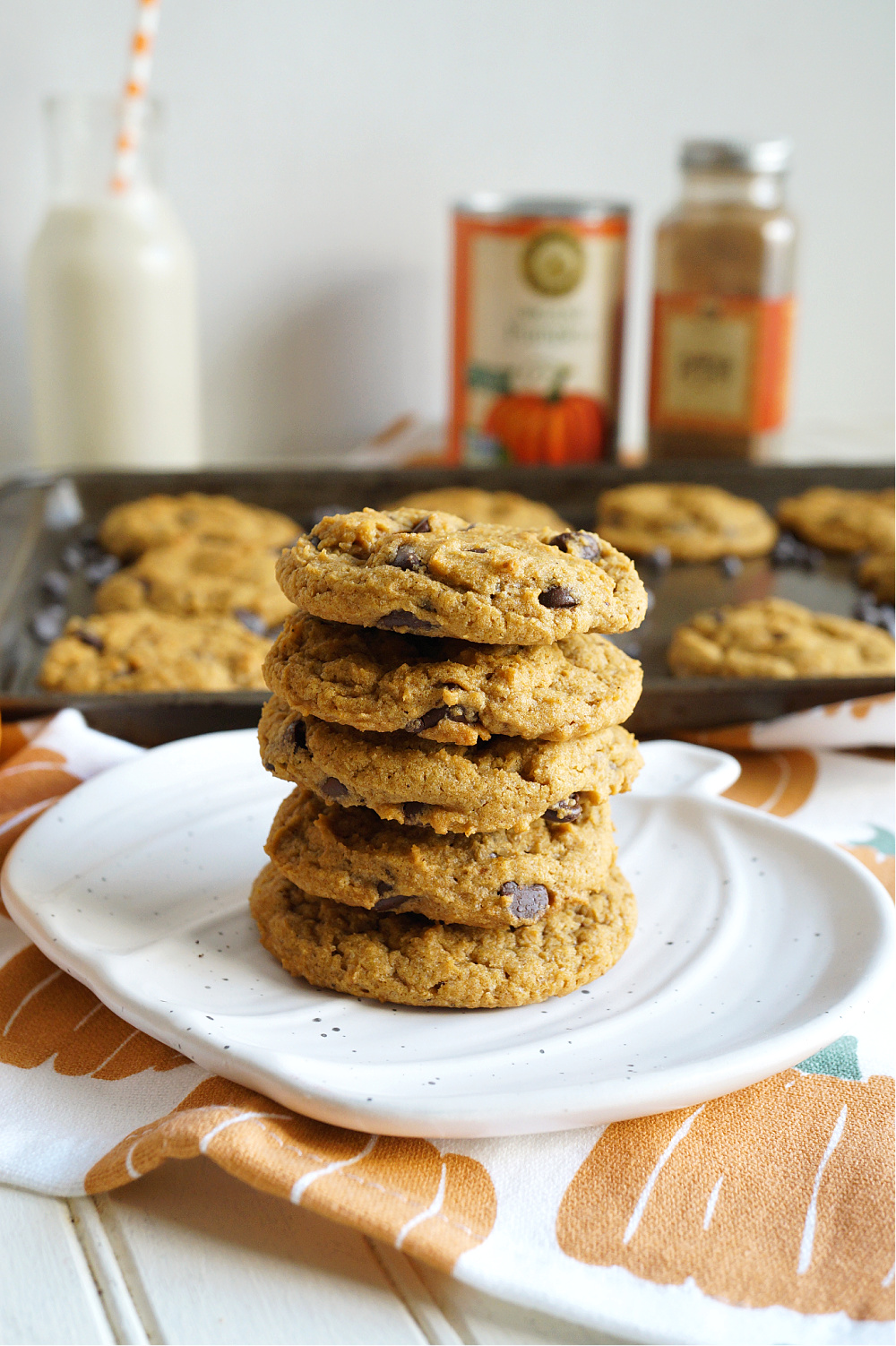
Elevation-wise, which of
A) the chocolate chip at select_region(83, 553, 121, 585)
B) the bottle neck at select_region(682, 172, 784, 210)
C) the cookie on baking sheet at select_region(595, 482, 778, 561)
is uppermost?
the bottle neck at select_region(682, 172, 784, 210)

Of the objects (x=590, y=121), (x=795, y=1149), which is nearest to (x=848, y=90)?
(x=590, y=121)

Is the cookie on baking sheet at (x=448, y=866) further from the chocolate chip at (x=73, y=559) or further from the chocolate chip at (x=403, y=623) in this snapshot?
the chocolate chip at (x=73, y=559)

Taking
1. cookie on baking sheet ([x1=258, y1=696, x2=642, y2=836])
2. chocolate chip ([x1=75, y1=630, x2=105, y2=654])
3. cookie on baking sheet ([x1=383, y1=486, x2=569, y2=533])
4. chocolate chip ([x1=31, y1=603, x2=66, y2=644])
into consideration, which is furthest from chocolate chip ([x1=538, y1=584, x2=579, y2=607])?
cookie on baking sheet ([x1=383, y1=486, x2=569, y2=533])

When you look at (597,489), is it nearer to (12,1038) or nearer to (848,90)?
(848,90)

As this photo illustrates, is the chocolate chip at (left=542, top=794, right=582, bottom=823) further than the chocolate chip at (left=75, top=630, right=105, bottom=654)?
No

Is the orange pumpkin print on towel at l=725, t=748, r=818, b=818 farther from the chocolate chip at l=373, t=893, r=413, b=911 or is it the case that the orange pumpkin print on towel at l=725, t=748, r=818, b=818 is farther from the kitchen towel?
the chocolate chip at l=373, t=893, r=413, b=911

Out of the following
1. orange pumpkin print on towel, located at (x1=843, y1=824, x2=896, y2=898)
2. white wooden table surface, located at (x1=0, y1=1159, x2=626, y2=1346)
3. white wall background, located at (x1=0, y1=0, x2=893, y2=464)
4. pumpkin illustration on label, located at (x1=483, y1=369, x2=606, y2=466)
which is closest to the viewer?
white wooden table surface, located at (x1=0, y1=1159, x2=626, y2=1346)
